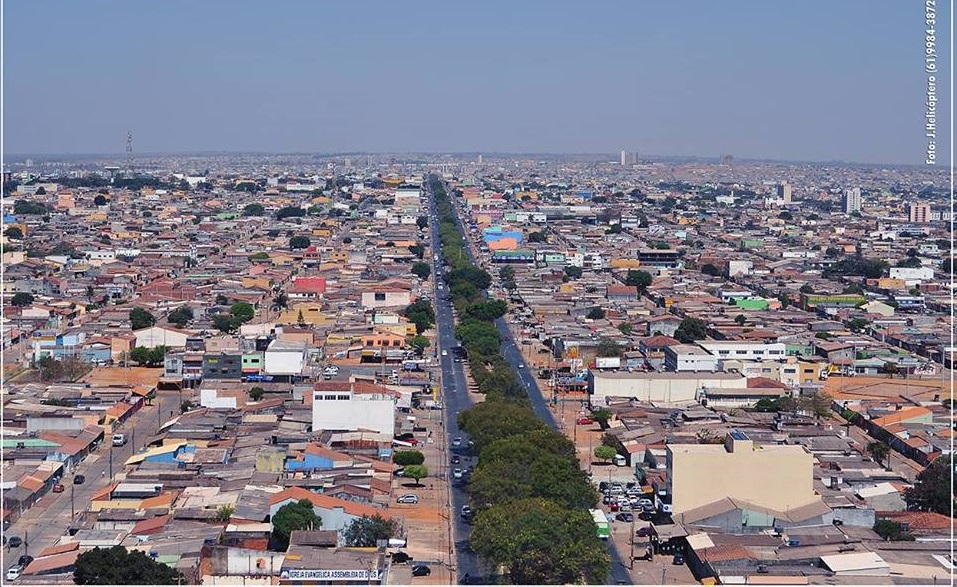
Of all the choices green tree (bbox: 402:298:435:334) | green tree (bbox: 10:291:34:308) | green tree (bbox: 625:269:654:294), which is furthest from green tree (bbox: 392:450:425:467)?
green tree (bbox: 625:269:654:294)

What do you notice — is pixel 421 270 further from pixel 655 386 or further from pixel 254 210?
pixel 254 210

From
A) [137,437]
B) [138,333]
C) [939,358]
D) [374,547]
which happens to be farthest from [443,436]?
[939,358]

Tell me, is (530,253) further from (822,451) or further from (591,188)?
(591,188)

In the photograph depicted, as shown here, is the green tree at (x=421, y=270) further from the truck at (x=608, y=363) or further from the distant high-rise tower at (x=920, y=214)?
the distant high-rise tower at (x=920, y=214)

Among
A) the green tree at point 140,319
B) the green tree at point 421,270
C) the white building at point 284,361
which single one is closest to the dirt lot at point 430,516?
the white building at point 284,361

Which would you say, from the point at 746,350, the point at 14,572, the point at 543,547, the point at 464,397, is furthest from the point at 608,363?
the point at 14,572

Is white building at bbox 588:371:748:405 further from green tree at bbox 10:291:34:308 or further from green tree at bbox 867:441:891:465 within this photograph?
green tree at bbox 10:291:34:308
